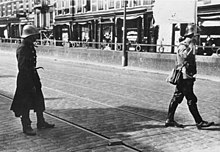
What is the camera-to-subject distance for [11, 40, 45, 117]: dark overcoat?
20.1ft

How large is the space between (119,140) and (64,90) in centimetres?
595

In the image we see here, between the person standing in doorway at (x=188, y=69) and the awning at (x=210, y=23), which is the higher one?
the awning at (x=210, y=23)

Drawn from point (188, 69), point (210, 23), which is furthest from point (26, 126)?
point (210, 23)

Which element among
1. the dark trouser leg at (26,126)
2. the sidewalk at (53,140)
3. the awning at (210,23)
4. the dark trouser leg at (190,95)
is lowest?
the sidewalk at (53,140)

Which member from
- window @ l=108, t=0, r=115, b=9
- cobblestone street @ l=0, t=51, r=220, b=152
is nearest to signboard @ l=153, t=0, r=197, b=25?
cobblestone street @ l=0, t=51, r=220, b=152

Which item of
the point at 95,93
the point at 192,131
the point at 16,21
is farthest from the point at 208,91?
the point at 16,21

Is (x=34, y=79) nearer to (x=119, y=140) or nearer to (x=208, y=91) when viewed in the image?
(x=119, y=140)

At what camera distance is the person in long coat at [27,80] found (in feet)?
20.1

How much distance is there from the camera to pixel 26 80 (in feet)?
20.4

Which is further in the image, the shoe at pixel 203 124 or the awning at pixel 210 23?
the awning at pixel 210 23

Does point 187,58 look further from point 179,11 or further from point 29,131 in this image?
point 179,11

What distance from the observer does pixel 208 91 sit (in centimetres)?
1208

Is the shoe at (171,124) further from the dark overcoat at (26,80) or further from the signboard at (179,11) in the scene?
the signboard at (179,11)

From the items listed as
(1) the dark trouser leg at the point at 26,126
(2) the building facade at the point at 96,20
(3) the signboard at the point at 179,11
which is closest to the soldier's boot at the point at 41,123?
(1) the dark trouser leg at the point at 26,126
